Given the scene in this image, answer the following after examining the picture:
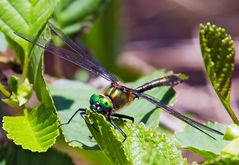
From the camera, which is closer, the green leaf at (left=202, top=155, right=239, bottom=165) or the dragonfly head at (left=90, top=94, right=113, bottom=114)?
the green leaf at (left=202, top=155, right=239, bottom=165)

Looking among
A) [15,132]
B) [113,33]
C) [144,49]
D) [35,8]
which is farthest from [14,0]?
[144,49]

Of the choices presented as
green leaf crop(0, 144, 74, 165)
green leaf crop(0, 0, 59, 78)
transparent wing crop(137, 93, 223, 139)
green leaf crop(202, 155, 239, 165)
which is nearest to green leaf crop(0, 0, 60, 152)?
green leaf crop(0, 0, 59, 78)

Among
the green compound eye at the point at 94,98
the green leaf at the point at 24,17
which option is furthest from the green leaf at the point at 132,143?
the green compound eye at the point at 94,98

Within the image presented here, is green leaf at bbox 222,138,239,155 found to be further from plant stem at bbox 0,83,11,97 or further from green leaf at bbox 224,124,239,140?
plant stem at bbox 0,83,11,97

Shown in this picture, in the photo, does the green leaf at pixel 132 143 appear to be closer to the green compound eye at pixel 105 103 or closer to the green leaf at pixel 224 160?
the green leaf at pixel 224 160

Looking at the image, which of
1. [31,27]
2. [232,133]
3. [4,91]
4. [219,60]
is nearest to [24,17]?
[31,27]
